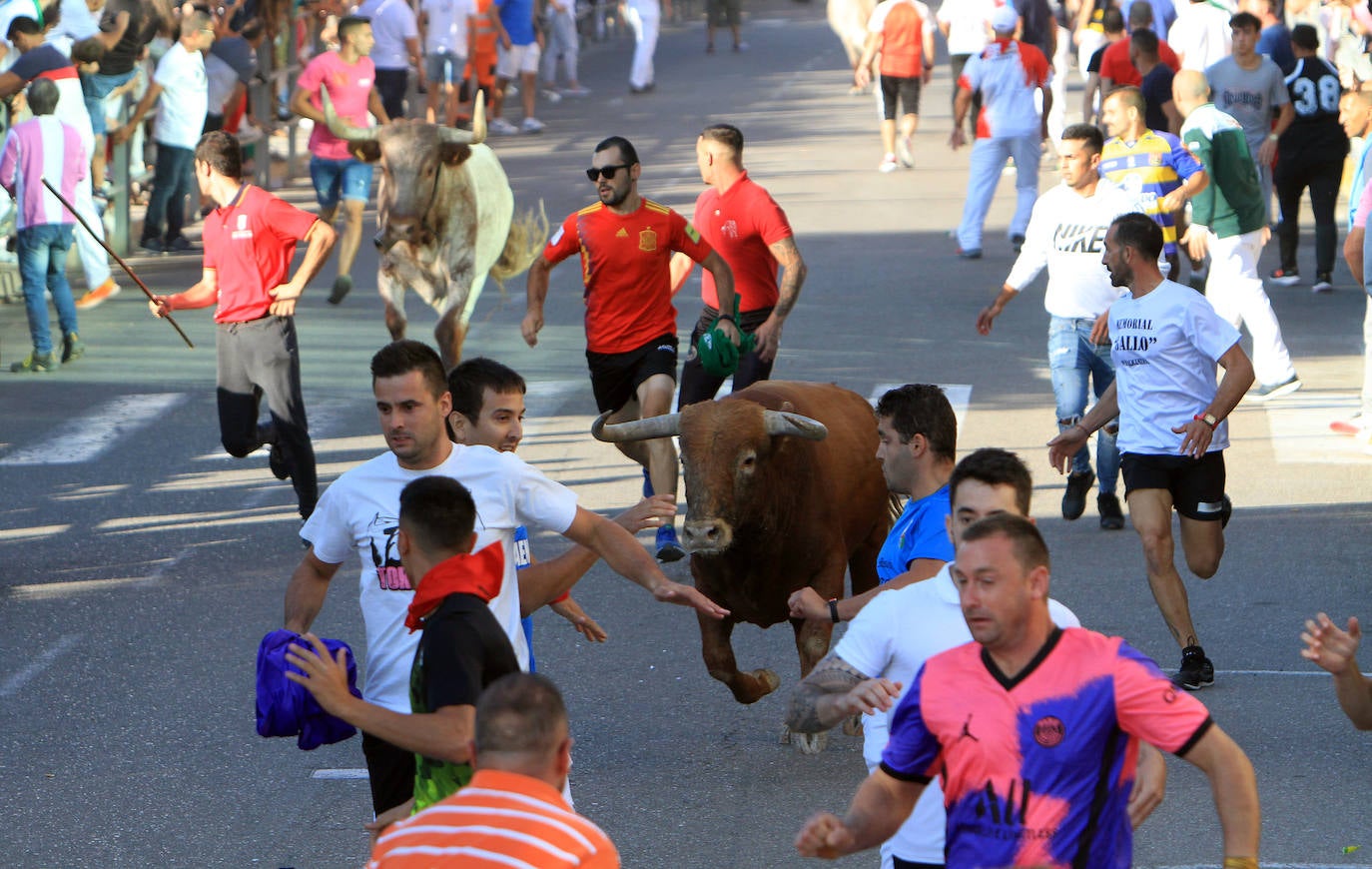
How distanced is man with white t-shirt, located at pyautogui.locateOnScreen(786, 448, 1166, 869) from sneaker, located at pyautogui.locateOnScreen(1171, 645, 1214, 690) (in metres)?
3.45

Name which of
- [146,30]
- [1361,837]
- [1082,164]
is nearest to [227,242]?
[1082,164]

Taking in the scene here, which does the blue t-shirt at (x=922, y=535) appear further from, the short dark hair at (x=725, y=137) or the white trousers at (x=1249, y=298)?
the white trousers at (x=1249, y=298)

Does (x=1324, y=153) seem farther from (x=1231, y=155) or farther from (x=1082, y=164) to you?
(x=1082, y=164)

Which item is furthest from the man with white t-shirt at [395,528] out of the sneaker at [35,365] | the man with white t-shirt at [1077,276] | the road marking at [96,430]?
the sneaker at [35,365]

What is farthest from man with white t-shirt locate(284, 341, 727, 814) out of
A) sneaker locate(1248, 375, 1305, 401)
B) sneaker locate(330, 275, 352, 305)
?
sneaker locate(330, 275, 352, 305)

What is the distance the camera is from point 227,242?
10.4 meters

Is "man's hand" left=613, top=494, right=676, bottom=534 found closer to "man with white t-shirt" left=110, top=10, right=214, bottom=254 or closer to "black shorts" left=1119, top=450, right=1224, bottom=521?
"black shorts" left=1119, top=450, right=1224, bottom=521

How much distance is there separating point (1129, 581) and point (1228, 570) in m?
A: 0.62

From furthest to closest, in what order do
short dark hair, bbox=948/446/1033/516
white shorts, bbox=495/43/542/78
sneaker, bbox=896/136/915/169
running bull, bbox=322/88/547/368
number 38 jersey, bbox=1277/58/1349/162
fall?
white shorts, bbox=495/43/542/78
sneaker, bbox=896/136/915/169
number 38 jersey, bbox=1277/58/1349/162
running bull, bbox=322/88/547/368
short dark hair, bbox=948/446/1033/516

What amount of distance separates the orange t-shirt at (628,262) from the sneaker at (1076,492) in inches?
99.8

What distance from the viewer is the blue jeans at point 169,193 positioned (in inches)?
764

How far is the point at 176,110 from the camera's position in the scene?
19188 millimetres

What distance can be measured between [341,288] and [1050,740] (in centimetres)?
1423

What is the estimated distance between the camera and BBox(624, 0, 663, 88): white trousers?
107 feet
